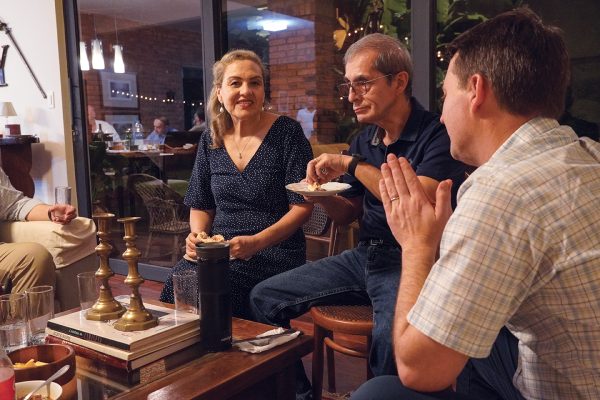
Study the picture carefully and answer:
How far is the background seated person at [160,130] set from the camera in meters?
4.37

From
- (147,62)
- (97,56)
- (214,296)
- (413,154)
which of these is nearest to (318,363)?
(214,296)

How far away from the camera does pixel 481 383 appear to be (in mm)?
1380

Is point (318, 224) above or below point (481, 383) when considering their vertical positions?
above

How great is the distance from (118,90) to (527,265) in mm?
4372

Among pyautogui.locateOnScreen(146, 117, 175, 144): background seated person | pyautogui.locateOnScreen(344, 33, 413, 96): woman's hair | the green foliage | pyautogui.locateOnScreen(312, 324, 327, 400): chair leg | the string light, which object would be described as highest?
the green foliage

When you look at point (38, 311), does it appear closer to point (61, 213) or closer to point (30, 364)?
point (30, 364)

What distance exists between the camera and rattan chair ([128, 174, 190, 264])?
4.34 metres

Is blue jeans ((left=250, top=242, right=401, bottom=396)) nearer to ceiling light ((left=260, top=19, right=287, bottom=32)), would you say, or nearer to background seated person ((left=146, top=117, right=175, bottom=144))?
ceiling light ((left=260, top=19, right=287, bottom=32))

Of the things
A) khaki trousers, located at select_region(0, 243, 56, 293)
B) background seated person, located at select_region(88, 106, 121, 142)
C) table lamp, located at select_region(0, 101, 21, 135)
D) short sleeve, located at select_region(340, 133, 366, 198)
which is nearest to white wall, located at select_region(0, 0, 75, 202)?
table lamp, located at select_region(0, 101, 21, 135)

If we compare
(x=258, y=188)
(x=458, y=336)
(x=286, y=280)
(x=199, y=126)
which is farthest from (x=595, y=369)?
(x=199, y=126)

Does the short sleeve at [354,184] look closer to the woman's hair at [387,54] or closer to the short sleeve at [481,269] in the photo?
the woman's hair at [387,54]

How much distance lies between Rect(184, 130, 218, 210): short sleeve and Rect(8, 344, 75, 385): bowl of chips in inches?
43.6

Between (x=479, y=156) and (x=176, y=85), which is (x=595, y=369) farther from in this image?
(x=176, y=85)

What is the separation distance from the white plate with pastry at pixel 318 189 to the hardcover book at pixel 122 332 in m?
0.56
